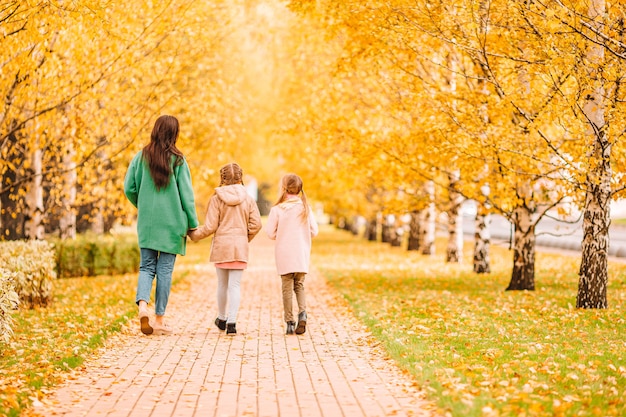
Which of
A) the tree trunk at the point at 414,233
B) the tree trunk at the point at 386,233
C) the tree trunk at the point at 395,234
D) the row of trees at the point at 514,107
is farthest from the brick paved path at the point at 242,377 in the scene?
the tree trunk at the point at 386,233

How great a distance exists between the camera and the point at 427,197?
58.6 ft

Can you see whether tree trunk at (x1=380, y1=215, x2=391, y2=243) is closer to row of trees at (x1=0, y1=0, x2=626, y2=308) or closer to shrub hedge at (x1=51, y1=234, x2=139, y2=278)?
row of trees at (x1=0, y1=0, x2=626, y2=308)

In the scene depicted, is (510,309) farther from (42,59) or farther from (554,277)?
(42,59)

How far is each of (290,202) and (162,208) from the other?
4.81ft

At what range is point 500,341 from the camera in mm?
9094

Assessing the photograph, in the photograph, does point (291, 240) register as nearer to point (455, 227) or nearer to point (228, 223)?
point (228, 223)

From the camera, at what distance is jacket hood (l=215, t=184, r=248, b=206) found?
9.37m

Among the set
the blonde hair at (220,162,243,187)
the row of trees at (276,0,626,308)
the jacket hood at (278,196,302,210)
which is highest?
the row of trees at (276,0,626,308)

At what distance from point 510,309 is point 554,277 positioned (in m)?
6.71

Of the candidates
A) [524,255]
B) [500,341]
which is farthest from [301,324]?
[524,255]

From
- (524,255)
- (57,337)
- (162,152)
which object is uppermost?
(162,152)

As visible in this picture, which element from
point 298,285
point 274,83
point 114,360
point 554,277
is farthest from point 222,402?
point 274,83

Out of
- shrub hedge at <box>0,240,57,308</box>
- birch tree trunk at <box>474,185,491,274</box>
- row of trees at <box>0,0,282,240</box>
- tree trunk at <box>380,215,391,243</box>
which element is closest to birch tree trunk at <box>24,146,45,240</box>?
row of trees at <box>0,0,282,240</box>

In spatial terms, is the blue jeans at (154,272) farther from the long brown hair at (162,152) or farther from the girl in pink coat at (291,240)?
the girl in pink coat at (291,240)
